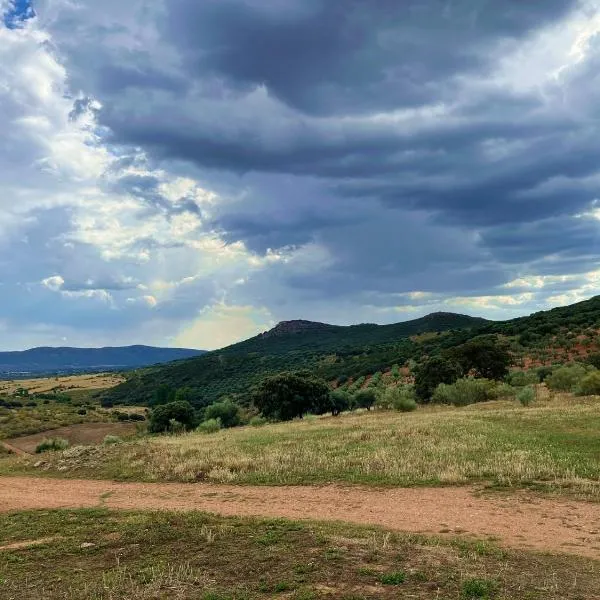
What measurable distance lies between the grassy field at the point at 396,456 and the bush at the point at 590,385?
22.3ft

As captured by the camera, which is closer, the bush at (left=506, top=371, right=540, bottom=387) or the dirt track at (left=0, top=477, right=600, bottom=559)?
the dirt track at (left=0, top=477, right=600, bottom=559)

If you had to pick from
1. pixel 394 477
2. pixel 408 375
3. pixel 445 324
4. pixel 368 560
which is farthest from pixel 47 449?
pixel 445 324

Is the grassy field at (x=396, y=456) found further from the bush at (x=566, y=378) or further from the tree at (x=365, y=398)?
the tree at (x=365, y=398)

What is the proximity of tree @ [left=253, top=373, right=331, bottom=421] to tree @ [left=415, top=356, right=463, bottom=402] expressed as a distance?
10135 mm

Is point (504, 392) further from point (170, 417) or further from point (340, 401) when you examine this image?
point (170, 417)

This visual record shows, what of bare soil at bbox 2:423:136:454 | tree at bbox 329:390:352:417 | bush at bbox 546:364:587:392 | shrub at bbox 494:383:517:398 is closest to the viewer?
bush at bbox 546:364:587:392

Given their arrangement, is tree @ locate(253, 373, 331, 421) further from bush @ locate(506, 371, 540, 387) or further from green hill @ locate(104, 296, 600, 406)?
green hill @ locate(104, 296, 600, 406)

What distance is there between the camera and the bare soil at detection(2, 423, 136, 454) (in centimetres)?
5447

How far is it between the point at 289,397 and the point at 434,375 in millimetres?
14574

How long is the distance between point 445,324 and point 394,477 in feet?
502

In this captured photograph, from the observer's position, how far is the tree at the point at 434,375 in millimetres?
52469

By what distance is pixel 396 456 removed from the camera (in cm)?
2105

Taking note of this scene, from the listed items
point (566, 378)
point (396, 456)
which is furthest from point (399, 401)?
point (396, 456)

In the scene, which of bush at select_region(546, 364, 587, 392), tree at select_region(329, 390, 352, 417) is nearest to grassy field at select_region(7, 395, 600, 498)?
bush at select_region(546, 364, 587, 392)
